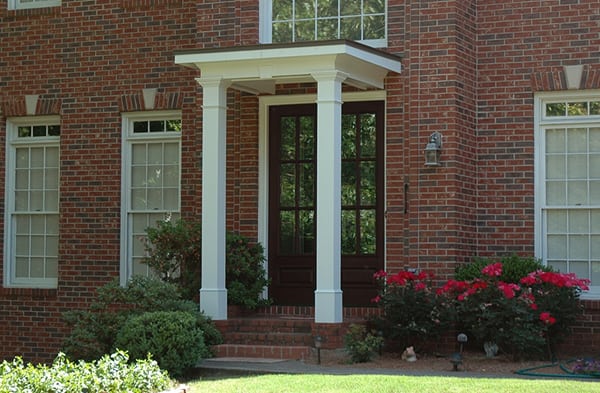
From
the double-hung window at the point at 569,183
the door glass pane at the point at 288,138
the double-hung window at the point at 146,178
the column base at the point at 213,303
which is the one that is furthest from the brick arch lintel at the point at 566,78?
the double-hung window at the point at 146,178

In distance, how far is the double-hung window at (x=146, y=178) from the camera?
15734mm

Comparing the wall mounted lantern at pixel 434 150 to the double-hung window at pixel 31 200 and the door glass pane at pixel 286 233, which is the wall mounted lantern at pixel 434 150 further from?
the double-hung window at pixel 31 200

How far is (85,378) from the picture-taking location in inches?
377

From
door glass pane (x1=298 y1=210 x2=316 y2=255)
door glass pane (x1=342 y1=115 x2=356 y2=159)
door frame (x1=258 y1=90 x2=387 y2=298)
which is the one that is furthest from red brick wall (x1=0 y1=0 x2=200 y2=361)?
door glass pane (x1=342 y1=115 x2=356 y2=159)

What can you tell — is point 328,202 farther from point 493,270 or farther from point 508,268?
point 508,268

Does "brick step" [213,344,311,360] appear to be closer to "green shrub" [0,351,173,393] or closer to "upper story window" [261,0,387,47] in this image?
"green shrub" [0,351,173,393]

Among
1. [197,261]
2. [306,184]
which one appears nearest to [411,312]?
[306,184]

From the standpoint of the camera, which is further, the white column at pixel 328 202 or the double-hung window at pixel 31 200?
the double-hung window at pixel 31 200

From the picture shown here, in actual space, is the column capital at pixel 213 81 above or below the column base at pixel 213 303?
above

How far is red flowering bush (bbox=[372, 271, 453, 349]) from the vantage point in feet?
41.8

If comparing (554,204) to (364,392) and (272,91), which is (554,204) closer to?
(272,91)

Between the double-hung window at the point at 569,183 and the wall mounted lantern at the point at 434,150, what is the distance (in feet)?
4.18

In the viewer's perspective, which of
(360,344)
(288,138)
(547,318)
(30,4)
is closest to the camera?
(547,318)

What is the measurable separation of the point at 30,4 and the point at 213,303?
5.91m
